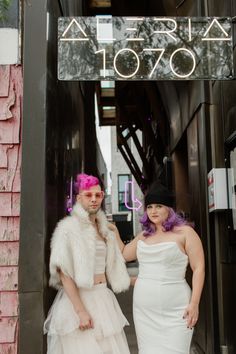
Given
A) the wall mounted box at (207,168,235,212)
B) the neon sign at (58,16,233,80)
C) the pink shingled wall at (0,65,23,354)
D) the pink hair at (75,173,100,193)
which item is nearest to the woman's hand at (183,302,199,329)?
the pink hair at (75,173,100,193)

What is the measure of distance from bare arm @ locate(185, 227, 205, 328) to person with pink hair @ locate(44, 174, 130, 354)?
0.46 meters

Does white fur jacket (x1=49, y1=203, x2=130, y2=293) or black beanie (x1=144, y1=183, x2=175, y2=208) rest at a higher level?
black beanie (x1=144, y1=183, x2=175, y2=208)

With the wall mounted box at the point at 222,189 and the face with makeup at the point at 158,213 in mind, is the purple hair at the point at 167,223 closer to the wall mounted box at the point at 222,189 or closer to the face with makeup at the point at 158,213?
the face with makeup at the point at 158,213

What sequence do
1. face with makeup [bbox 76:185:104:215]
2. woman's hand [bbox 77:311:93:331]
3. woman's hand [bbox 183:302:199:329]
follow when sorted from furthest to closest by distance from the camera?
1. face with makeup [bbox 76:185:104:215]
2. woman's hand [bbox 183:302:199:329]
3. woman's hand [bbox 77:311:93:331]

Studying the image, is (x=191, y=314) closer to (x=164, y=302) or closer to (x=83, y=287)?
(x=164, y=302)

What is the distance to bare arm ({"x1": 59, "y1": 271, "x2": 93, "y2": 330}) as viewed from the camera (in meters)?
2.81

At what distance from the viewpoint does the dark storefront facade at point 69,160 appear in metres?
3.12

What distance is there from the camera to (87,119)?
34.7 ft

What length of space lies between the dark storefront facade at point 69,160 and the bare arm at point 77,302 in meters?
0.29

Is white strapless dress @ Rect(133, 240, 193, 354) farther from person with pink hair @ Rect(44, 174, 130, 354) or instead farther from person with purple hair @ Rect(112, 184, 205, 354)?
person with pink hair @ Rect(44, 174, 130, 354)

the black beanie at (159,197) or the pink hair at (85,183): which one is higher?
the pink hair at (85,183)

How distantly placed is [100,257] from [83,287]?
25 centimetres

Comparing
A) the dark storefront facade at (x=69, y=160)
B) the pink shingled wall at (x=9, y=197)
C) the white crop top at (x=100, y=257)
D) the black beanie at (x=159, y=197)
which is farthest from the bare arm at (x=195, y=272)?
the pink shingled wall at (x=9, y=197)

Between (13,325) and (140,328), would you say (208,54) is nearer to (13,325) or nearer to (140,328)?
(140,328)
